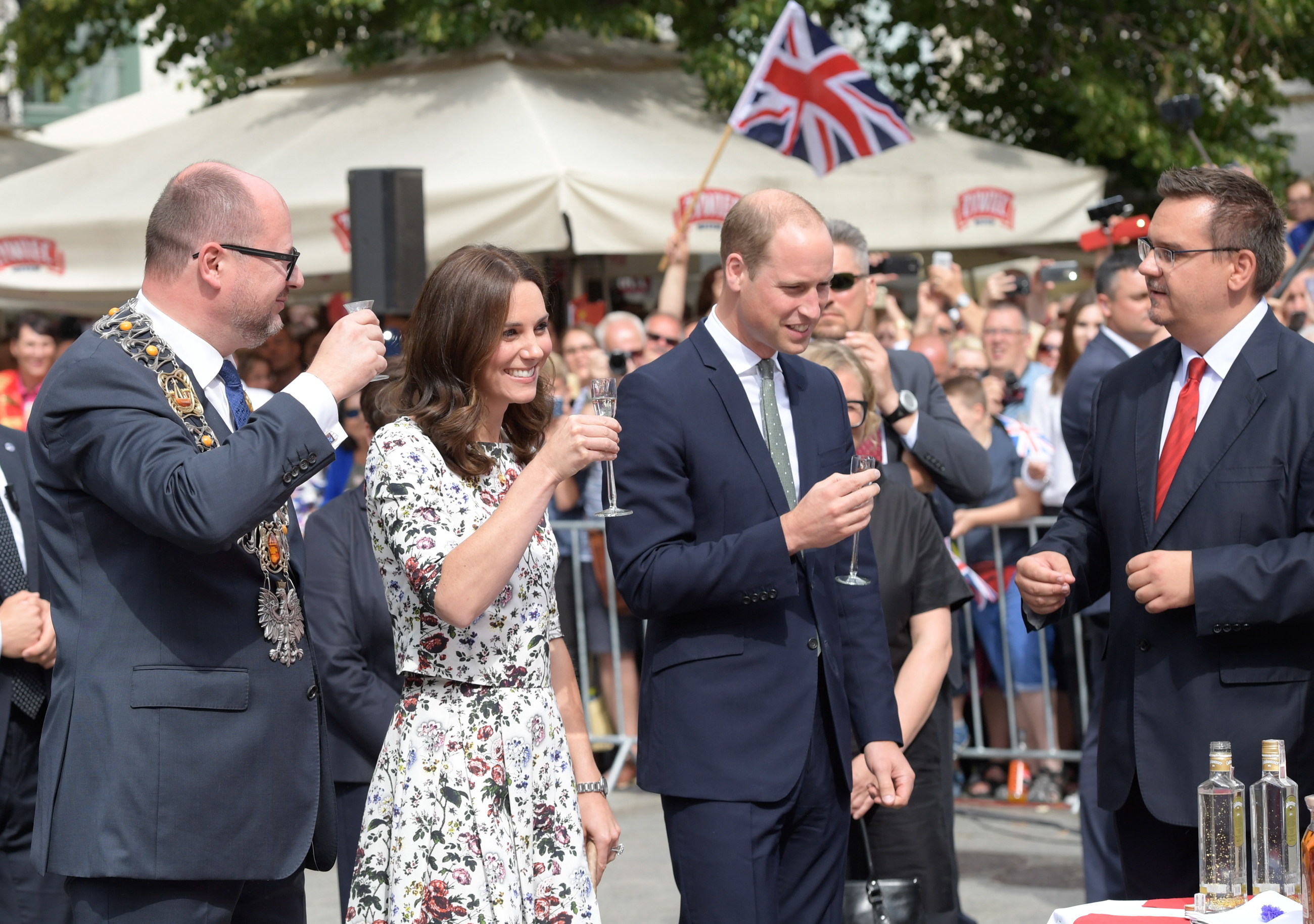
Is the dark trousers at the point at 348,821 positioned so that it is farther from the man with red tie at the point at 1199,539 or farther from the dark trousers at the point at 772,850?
the man with red tie at the point at 1199,539

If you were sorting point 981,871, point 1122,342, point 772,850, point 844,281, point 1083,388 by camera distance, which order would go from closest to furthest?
point 772,850 < point 844,281 < point 1083,388 < point 1122,342 < point 981,871

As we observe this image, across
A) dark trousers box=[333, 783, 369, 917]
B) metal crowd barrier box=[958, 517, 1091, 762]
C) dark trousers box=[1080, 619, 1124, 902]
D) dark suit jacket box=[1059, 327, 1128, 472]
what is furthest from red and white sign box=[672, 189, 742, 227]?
dark trousers box=[333, 783, 369, 917]

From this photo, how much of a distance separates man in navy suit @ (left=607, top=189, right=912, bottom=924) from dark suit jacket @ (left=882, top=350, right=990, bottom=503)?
1501mm

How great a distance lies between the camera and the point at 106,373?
2879 millimetres

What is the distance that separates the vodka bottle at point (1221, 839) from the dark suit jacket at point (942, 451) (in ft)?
7.51

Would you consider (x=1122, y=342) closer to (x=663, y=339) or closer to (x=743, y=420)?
(x=663, y=339)

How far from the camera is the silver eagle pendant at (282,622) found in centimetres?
305

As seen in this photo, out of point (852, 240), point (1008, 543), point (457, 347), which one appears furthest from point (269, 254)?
point (1008, 543)

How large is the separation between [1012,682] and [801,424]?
4338mm

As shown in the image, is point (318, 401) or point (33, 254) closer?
point (318, 401)

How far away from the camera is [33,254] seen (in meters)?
9.65

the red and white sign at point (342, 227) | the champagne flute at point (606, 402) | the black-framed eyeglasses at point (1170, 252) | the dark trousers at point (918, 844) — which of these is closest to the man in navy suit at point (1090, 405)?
the dark trousers at point (918, 844)

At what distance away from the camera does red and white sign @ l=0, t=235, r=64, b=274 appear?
957cm

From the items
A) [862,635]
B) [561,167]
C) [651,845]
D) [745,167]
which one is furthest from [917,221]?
[862,635]
